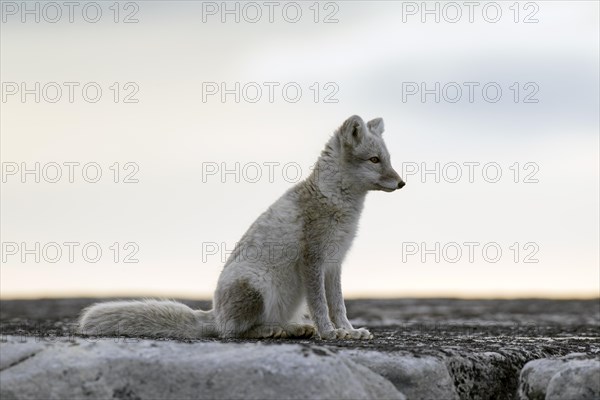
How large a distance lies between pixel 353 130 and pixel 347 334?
5.35 ft

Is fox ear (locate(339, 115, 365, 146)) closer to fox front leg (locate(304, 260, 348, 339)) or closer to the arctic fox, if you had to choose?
the arctic fox

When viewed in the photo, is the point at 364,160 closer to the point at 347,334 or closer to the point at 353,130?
the point at 353,130

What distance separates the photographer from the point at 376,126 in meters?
7.13

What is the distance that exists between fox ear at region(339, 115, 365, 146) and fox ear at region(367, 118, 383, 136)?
25 cm

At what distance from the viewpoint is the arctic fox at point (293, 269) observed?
20.4 feet

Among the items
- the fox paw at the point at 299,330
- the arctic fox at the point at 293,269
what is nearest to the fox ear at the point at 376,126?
the arctic fox at the point at 293,269

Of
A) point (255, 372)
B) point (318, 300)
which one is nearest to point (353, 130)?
point (318, 300)

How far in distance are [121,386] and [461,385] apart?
6.25 ft

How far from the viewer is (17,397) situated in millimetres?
3904

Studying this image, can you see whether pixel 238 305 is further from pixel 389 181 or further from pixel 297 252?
pixel 389 181

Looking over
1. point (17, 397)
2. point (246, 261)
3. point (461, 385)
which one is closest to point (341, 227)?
point (246, 261)

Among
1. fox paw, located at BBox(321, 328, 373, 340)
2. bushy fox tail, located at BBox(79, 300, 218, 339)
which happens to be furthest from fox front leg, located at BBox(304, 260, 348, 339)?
bushy fox tail, located at BBox(79, 300, 218, 339)

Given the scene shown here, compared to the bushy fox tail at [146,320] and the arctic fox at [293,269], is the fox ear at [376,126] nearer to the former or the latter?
the arctic fox at [293,269]

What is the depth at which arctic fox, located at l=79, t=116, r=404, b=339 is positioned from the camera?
622 cm
